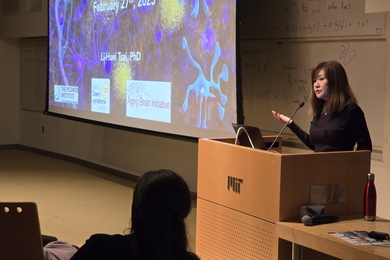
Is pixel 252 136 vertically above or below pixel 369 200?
above

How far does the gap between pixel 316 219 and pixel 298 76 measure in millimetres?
2478

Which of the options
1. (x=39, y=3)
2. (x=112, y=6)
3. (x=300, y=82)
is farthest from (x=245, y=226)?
(x=39, y=3)

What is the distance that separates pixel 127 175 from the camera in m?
8.02

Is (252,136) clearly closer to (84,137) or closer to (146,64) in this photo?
(146,64)

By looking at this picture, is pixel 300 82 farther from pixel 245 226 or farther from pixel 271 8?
pixel 245 226

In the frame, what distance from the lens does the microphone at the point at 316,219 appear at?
2969 mm

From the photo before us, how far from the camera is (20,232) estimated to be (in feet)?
8.45

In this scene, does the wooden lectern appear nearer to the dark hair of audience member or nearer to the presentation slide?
the dark hair of audience member

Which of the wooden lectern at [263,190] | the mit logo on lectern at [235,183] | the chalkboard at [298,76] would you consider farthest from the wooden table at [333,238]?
the chalkboard at [298,76]

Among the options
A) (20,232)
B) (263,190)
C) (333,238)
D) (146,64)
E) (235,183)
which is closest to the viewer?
(20,232)

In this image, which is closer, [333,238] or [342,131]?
Answer: [333,238]

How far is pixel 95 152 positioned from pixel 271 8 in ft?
13.6

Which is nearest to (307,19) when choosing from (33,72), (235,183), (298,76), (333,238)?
(298,76)

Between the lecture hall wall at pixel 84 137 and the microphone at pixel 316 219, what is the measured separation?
5.37 feet
